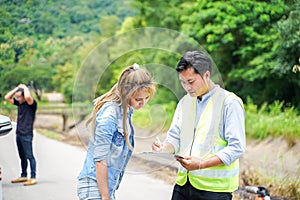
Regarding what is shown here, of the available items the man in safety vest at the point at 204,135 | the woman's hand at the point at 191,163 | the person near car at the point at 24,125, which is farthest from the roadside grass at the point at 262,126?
the woman's hand at the point at 191,163

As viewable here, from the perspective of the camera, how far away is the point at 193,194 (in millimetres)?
2875

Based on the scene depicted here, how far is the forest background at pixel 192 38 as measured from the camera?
7.47 meters

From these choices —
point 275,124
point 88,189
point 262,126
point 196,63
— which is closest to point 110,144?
point 88,189

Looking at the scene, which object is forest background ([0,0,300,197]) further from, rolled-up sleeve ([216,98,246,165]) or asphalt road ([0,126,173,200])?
rolled-up sleeve ([216,98,246,165])

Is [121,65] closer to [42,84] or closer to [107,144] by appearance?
[107,144]

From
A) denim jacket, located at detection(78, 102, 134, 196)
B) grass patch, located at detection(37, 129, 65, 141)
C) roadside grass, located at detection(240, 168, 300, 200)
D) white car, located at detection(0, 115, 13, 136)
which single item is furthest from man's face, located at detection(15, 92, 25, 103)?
denim jacket, located at detection(78, 102, 134, 196)

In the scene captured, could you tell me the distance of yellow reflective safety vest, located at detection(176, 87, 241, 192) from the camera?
277 cm

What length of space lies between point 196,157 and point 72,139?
27.1 feet

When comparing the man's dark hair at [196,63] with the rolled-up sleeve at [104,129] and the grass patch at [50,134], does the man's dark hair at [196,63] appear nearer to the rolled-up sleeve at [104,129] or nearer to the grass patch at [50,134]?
the rolled-up sleeve at [104,129]

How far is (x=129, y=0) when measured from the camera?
15188 millimetres

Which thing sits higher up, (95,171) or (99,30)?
(99,30)

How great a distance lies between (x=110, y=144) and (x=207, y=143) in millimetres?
473

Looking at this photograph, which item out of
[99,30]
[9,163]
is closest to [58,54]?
[99,30]

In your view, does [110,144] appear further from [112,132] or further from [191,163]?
[191,163]
